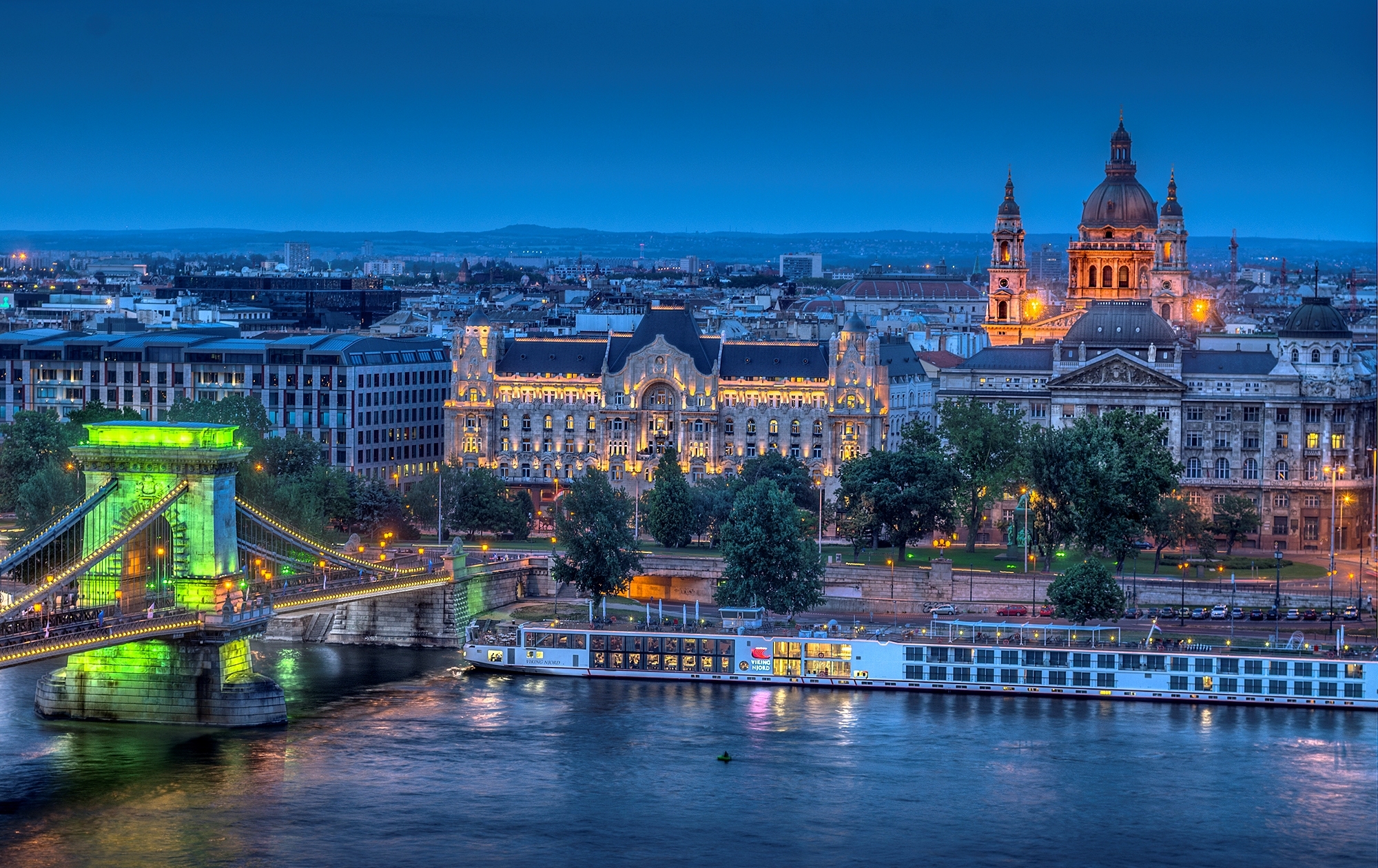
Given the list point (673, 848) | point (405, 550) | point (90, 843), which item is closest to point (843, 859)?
point (673, 848)

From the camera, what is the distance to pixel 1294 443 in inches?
5610

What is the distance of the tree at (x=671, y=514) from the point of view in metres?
133

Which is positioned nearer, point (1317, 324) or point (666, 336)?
point (1317, 324)

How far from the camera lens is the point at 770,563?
116 metres

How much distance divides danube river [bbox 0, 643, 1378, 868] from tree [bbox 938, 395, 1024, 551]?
28.5 meters

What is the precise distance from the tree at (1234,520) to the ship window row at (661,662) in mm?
32350

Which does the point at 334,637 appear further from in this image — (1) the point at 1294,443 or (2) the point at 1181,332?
(2) the point at 1181,332

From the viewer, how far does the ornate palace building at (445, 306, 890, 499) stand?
505 feet

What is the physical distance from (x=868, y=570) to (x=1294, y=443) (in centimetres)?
2946

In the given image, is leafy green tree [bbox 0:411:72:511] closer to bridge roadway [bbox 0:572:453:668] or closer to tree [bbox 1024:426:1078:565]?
bridge roadway [bbox 0:572:453:668]

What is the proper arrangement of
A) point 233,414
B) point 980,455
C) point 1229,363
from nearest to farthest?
point 980,455
point 233,414
point 1229,363

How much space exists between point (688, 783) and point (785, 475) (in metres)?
54.8

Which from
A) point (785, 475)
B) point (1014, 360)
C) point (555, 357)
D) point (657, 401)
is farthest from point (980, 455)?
point (555, 357)

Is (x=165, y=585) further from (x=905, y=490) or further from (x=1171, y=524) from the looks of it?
(x=1171, y=524)
